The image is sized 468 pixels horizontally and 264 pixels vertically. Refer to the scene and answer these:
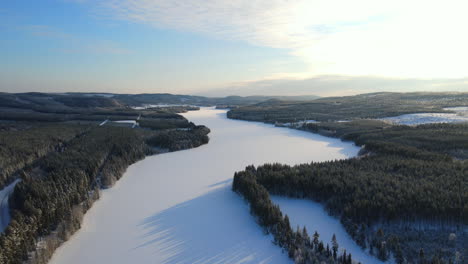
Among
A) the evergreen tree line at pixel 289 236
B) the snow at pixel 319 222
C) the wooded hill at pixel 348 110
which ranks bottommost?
the snow at pixel 319 222

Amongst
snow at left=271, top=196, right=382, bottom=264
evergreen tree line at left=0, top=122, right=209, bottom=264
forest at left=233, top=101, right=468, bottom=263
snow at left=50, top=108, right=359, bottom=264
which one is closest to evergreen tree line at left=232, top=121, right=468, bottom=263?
forest at left=233, top=101, right=468, bottom=263

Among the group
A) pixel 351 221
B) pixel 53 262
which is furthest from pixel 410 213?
pixel 53 262

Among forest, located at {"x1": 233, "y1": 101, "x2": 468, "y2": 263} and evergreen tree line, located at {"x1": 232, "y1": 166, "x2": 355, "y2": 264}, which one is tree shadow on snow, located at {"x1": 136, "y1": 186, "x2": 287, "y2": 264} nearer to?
evergreen tree line, located at {"x1": 232, "y1": 166, "x2": 355, "y2": 264}

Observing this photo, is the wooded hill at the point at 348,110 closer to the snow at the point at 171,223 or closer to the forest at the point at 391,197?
the forest at the point at 391,197

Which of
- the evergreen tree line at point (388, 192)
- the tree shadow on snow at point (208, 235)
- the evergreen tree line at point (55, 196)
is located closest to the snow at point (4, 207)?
the evergreen tree line at point (55, 196)

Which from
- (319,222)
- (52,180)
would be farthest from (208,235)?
(52,180)

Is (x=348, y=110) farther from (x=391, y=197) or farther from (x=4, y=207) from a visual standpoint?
(x=4, y=207)

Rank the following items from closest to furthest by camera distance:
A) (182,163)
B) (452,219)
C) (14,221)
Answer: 1. (14,221)
2. (452,219)
3. (182,163)

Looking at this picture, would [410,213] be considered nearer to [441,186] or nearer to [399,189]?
[399,189]
